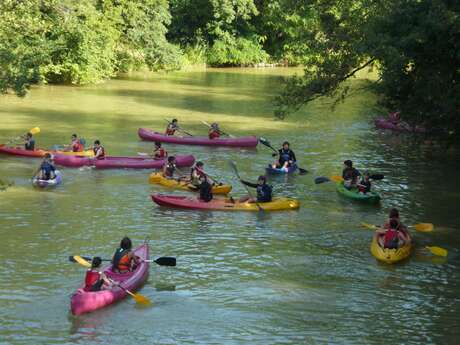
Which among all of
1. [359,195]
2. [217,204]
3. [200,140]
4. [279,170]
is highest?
[200,140]

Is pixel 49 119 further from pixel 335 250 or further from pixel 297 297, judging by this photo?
pixel 297 297

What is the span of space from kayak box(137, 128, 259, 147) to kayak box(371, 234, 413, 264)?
1138 centimetres

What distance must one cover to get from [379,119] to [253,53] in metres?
26.1

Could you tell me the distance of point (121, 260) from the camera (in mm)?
12992

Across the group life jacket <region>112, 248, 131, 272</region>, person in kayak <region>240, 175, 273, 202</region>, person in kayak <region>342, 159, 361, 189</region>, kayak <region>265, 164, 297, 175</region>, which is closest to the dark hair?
life jacket <region>112, 248, 131, 272</region>

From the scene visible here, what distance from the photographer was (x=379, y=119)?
31.7 meters

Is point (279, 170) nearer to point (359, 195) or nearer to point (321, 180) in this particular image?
point (321, 180)

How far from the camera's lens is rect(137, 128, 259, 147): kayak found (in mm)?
26031

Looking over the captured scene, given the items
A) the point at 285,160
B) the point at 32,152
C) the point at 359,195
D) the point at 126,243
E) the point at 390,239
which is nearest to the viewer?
the point at 126,243

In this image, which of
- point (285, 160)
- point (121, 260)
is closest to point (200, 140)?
point (285, 160)

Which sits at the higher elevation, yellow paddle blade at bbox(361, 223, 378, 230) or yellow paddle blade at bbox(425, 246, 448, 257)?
yellow paddle blade at bbox(361, 223, 378, 230)

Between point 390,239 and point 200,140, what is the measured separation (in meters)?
12.2

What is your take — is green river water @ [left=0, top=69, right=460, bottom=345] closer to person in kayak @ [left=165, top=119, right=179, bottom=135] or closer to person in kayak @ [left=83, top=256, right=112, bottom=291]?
person in kayak @ [left=83, top=256, right=112, bottom=291]

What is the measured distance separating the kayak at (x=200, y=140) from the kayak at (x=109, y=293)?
1249 centimetres
